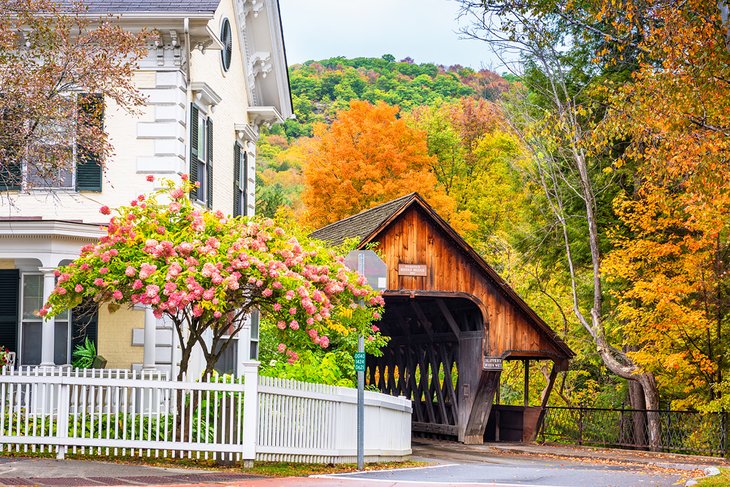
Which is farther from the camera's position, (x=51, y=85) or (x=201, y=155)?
(x=201, y=155)

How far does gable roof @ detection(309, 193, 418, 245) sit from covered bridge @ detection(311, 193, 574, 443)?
0.13ft

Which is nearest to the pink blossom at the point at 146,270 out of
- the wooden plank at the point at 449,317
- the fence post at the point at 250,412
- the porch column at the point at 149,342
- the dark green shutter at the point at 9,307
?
the fence post at the point at 250,412

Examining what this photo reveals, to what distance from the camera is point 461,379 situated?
3034 centimetres

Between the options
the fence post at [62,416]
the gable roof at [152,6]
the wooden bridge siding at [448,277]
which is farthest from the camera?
the wooden bridge siding at [448,277]

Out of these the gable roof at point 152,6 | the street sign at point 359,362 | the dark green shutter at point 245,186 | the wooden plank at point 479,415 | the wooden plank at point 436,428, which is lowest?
the wooden plank at point 436,428

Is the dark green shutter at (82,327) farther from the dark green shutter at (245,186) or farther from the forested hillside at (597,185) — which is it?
the forested hillside at (597,185)

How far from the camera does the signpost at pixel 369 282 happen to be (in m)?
16.3

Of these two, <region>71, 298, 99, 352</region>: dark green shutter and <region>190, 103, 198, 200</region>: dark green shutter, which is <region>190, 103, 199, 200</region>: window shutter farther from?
<region>71, 298, 99, 352</region>: dark green shutter

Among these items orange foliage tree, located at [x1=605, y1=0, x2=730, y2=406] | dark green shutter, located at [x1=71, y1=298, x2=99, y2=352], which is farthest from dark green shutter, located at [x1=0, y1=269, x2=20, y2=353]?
orange foliage tree, located at [x1=605, y1=0, x2=730, y2=406]

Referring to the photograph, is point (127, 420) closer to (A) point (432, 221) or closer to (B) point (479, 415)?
(A) point (432, 221)

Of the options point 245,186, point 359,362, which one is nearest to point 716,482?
point 359,362

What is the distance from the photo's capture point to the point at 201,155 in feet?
72.1

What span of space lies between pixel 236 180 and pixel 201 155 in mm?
3404

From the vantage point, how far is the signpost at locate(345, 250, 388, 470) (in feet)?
53.5
